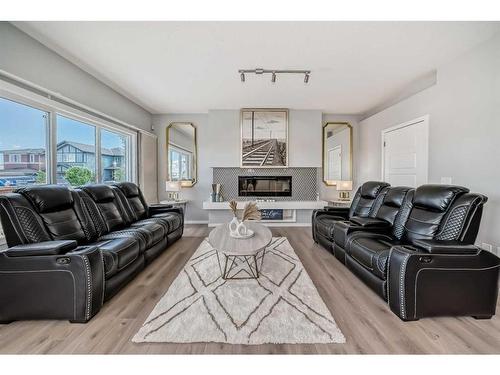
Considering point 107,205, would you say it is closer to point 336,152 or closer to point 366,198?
point 366,198

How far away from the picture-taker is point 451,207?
210 centimetres

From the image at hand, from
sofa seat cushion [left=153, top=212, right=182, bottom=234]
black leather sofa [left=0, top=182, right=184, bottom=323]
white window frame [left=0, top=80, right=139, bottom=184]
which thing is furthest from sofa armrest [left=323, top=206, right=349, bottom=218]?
white window frame [left=0, top=80, right=139, bottom=184]

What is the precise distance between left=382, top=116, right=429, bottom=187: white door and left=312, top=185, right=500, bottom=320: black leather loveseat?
1460 mm

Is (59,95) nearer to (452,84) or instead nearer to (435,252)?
(435,252)

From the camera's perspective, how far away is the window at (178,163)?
18.4ft

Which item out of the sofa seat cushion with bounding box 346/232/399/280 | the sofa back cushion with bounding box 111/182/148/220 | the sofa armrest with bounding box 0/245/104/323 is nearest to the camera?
the sofa armrest with bounding box 0/245/104/323

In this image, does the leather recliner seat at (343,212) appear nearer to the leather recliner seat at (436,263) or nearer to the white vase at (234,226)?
the leather recliner seat at (436,263)

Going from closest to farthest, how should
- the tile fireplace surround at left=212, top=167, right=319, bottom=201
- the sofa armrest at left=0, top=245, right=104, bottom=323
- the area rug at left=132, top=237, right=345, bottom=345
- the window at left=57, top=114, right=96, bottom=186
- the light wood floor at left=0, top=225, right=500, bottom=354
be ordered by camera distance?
1. the light wood floor at left=0, top=225, right=500, bottom=354
2. the area rug at left=132, top=237, right=345, bottom=345
3. the sofa armrest at left=0, top=245, right=104, bottom=323
4. the window at left=57, top=114, right=96, bottom=186
5. the tile fireplace surround at left=212, top=167, right=319, bottom=201

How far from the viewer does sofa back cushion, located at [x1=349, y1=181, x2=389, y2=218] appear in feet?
10.9

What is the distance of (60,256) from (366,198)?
3724mm

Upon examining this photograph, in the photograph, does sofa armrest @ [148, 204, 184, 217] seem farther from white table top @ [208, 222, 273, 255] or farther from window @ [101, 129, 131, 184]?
white table top @ [208, 222, 273, 255]

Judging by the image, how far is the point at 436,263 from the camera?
1732 mm
